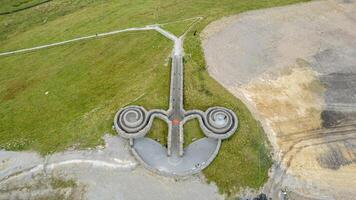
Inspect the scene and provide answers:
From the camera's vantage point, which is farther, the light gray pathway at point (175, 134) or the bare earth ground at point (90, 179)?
the light gray pathway at point (175, 134)

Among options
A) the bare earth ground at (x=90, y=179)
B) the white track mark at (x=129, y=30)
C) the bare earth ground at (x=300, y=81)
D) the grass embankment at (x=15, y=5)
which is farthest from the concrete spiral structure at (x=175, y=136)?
the grass embankment at (x=15, y=5)

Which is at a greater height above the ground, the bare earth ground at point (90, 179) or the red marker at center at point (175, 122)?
the red marker at center at point (175, 122)

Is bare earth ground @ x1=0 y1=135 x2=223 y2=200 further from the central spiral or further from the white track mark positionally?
the white track mark

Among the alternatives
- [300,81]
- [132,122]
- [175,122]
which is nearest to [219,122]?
[175,122]

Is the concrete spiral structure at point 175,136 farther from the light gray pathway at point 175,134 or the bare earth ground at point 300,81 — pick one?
the bare earth ground at point 300,81

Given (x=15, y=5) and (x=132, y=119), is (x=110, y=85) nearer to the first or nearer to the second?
(x=132, y=119)

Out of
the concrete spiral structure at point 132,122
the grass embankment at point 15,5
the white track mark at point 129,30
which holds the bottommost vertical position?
the concrete spiral structure at point 132,122
